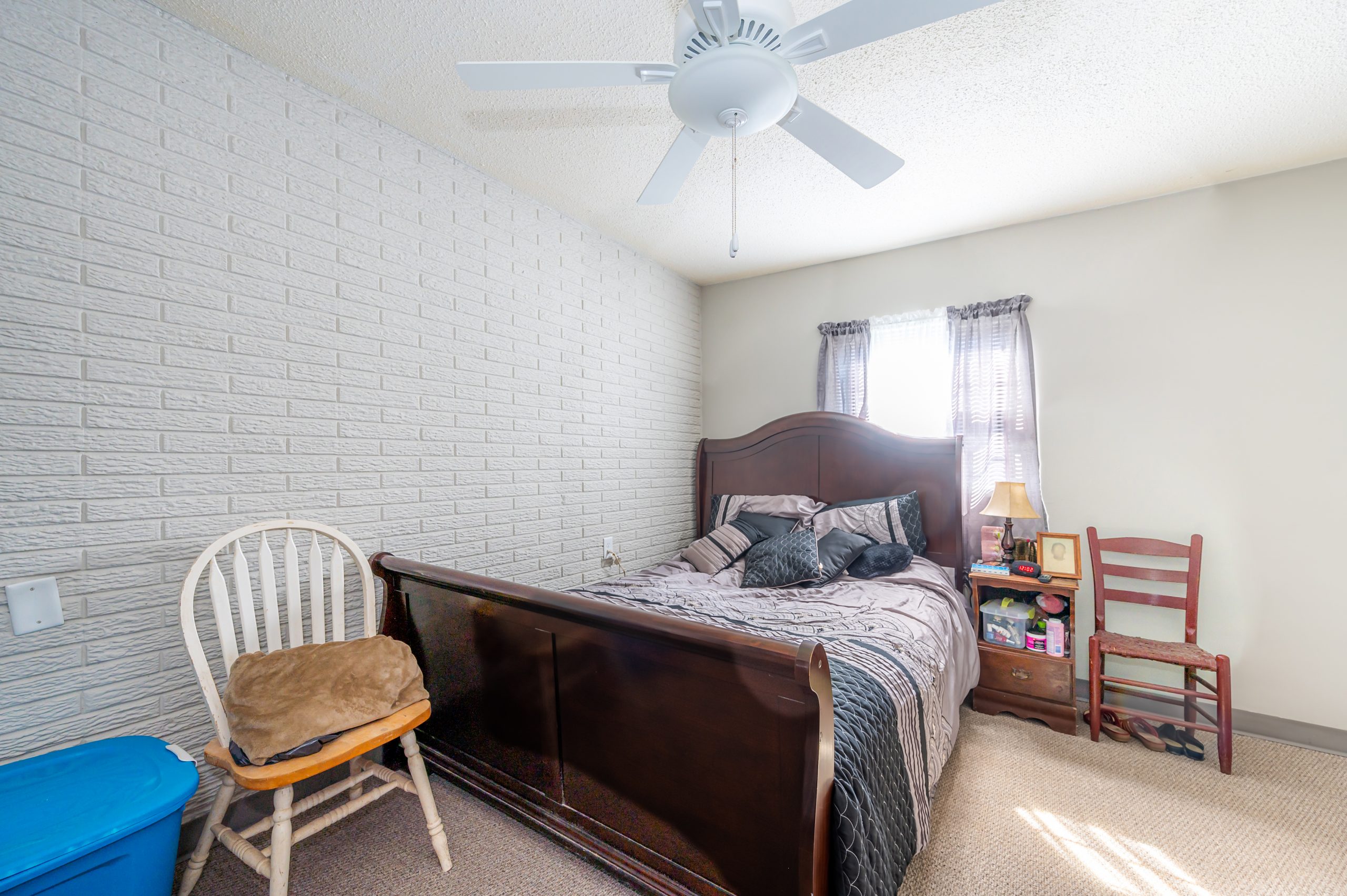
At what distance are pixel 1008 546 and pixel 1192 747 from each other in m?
1.04

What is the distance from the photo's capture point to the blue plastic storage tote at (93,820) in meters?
1.00

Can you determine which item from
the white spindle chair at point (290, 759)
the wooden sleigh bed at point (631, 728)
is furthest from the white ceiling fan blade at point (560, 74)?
the white spindle chair at point (290, 759)

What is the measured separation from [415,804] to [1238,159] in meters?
4.24

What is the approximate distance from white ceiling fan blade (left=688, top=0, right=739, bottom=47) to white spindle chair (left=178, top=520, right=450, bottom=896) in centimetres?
181

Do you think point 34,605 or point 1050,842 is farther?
point 1050,842

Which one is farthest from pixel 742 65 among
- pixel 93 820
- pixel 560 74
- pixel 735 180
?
pixel 93 820

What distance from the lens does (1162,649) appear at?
235 centimetres

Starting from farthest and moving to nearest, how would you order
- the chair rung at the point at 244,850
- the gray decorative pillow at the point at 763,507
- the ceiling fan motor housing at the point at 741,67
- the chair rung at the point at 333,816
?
the gray decorative pillow at the point at 763,507
the chair rung at the point at 333,816
the chair rung at the point at 244,850
the ceiling fan motor housing at the point at 741,67

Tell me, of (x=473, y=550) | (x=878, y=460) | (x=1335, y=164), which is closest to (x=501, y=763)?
(x=473, y=550)

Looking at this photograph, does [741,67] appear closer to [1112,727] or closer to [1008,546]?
[1008,546]

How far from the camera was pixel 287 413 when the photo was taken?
1847 millimetres

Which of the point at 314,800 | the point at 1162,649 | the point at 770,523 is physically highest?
the point at 770,523

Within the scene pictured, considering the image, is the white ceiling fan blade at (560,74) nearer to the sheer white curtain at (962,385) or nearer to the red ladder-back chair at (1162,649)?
the sheer white curtain at (962,385)

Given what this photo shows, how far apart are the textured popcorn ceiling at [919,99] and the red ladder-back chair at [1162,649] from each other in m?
1.72
